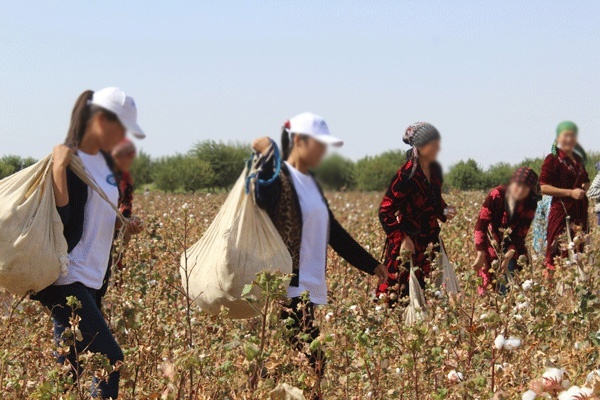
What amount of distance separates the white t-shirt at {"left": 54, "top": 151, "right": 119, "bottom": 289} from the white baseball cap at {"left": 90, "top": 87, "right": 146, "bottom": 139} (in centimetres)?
25

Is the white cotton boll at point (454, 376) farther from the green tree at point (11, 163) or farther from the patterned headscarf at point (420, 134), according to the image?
the green tree at point (11, 163)

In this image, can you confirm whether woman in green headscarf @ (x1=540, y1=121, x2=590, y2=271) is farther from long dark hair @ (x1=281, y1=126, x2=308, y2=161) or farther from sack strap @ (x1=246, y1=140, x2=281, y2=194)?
sack strap @ (x1=246, y1=140, x2=281, y2=194)

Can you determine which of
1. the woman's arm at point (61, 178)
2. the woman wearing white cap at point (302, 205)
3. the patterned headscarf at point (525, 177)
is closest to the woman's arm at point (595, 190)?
the patterned headscarf at point (525, 177)

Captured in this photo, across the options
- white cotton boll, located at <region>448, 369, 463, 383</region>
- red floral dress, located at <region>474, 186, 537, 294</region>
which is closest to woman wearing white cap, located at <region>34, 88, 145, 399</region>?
white cotton boll, located at <region>448, 369, 463, 383</region>

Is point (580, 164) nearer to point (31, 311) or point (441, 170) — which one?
point (441, 170)

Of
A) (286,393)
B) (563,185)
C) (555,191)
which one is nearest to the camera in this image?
(286,393)

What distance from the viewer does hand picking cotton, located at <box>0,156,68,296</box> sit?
3.36m

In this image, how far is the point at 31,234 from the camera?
11.0 ft

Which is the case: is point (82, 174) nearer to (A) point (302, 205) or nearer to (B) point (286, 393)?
(A) point (302, 205)

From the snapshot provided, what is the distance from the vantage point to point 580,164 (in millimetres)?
7078

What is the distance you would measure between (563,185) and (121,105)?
14.9ft

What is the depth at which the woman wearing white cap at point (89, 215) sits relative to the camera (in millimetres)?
3301

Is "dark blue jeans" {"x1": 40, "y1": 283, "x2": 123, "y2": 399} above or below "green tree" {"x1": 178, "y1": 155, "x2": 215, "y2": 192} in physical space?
below

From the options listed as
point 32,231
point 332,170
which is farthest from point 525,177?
point 32,231
